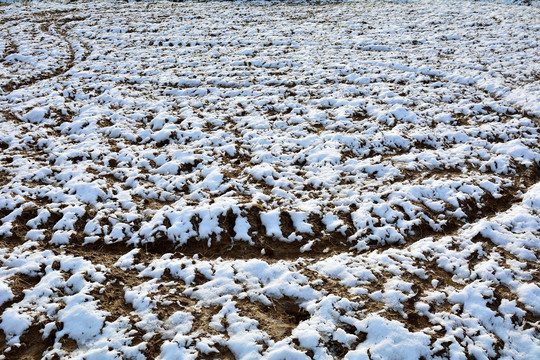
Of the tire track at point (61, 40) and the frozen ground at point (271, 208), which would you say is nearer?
the frozen ground at point (271, 208)

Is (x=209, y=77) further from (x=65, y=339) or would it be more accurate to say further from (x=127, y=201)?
(x=65, y=339)

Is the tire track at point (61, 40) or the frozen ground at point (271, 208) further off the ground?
the tire track at point (61, 40)

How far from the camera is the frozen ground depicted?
4617 mm

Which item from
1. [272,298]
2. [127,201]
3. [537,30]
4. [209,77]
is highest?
[537,30]

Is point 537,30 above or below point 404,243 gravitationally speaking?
above

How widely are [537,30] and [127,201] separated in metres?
23.3

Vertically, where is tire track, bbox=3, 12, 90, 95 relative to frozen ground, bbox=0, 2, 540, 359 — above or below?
above

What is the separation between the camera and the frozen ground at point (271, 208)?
4.62 metres

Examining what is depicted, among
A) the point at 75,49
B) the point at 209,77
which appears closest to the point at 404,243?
the point at 209,77

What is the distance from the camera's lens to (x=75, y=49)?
1641cm

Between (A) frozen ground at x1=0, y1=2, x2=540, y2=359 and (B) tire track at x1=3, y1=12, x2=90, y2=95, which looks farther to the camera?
(B) tire track at x1=3, y1=12, x2=90, y2=95

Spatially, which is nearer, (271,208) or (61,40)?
(271,208)

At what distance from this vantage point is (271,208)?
686cm

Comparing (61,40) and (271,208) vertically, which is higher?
(61,40)
